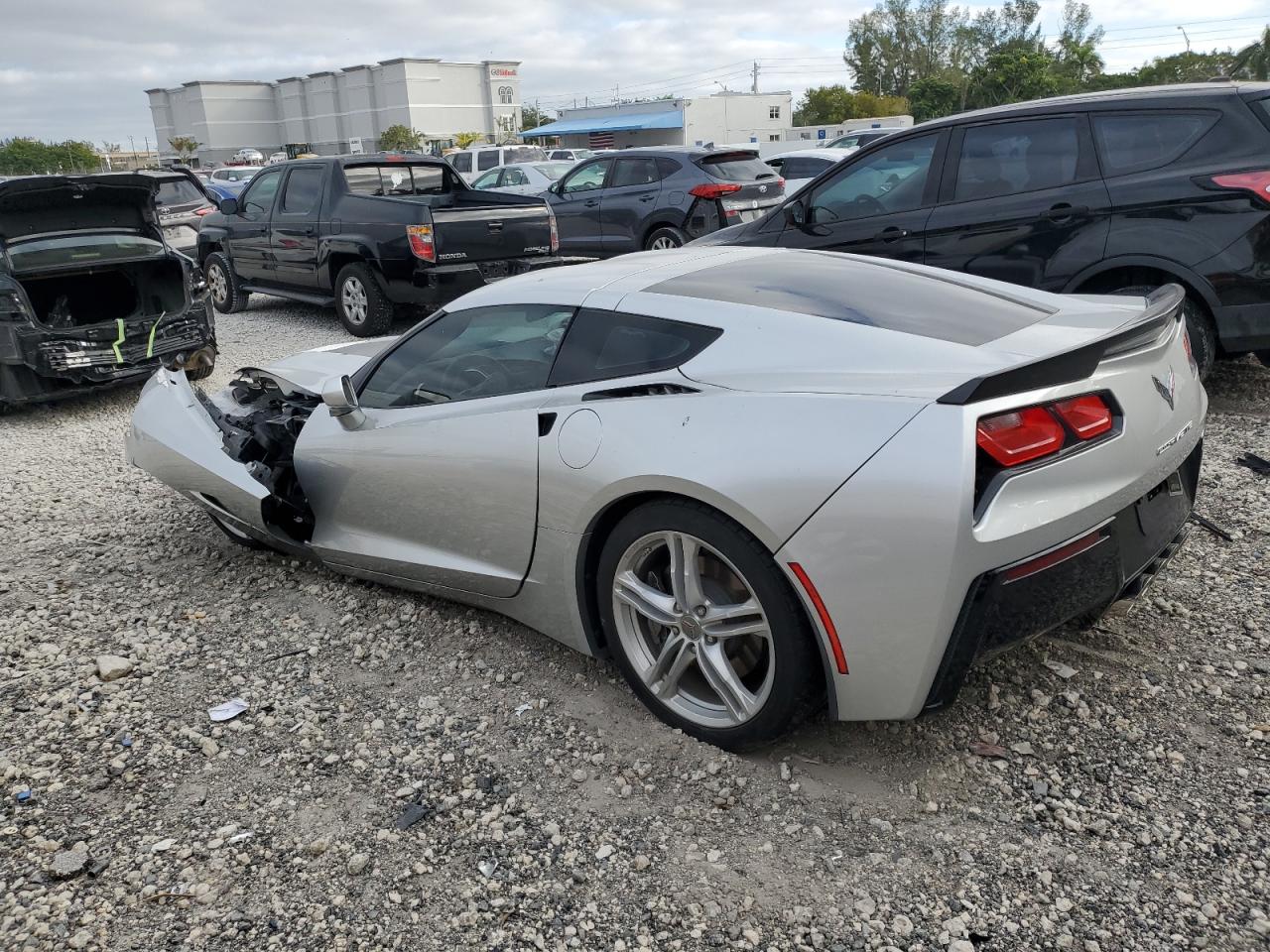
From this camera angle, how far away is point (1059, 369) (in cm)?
253

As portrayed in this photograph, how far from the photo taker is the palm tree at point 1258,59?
151 feet

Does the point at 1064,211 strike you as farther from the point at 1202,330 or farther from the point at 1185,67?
the point at 1185,67

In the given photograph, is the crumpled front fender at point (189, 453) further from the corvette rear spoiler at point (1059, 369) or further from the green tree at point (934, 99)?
the green tree at point (934, 99)

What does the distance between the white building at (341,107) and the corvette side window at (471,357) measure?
93.1m

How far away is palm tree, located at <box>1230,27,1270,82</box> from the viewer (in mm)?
45969

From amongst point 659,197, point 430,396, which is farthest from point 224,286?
point 430,396

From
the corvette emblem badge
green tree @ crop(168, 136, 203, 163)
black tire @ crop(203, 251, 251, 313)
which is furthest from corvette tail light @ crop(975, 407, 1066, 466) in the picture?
green tree @ crop(168, 136, 203, 163)

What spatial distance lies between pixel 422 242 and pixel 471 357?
5911 millimetres

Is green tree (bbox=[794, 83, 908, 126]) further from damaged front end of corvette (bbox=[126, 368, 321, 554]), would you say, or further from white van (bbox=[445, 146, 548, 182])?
damaged front end of corvette (bbox=[126, 368, 321, 554])

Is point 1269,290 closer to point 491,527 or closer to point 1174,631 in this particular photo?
point 1174,631

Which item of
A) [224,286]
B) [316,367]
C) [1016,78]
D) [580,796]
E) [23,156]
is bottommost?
[580,796]

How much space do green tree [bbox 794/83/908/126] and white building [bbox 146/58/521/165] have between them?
27949mm

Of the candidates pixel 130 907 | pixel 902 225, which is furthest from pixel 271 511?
pixel 902 225

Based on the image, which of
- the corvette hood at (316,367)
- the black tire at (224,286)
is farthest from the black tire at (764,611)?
the black tire at (224,286)
